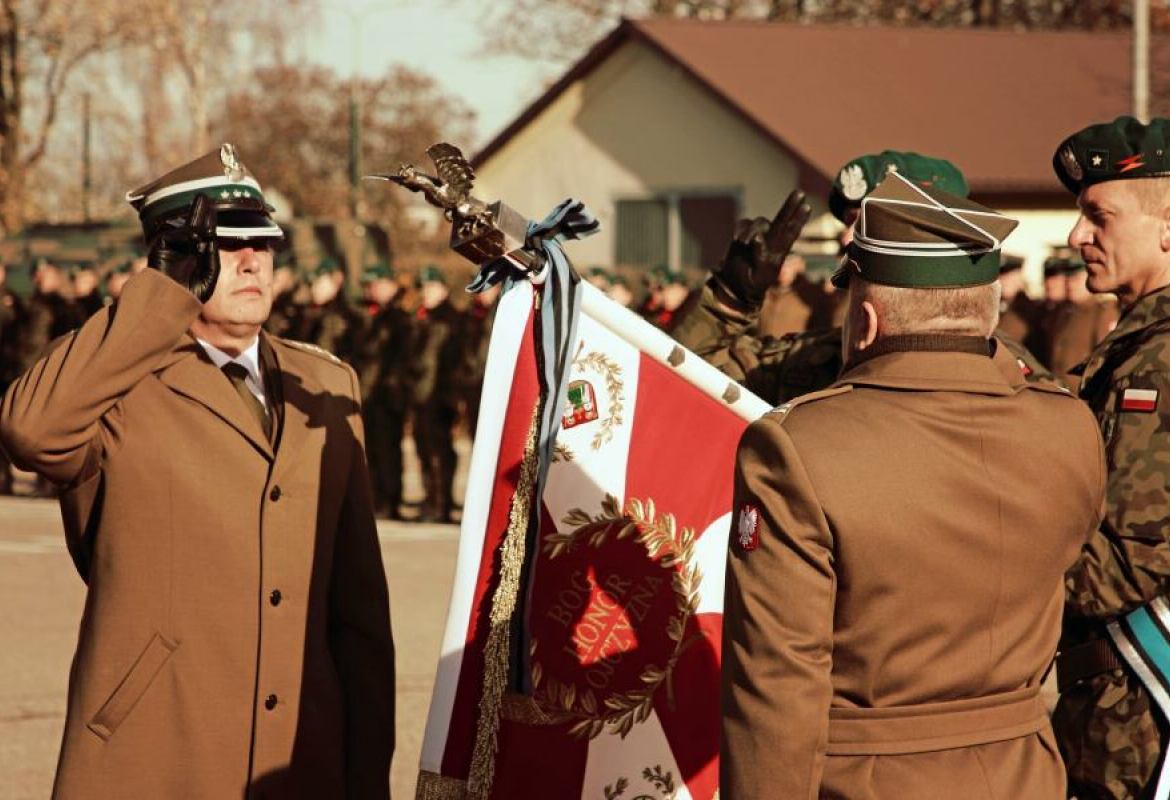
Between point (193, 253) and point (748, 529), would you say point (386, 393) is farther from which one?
point (748, 529)

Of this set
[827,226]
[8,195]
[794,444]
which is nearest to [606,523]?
[794,444]

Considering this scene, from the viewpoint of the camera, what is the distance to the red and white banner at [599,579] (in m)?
3.89

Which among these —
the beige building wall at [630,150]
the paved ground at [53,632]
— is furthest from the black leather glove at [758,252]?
the beige building wall at [630,150]

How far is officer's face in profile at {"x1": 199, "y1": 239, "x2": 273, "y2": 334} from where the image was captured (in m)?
4.20

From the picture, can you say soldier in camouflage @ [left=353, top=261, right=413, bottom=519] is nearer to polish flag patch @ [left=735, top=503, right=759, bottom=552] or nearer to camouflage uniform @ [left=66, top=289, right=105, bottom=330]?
camouflage uniform @ [left=66, top=289, right=105, bottom=330]

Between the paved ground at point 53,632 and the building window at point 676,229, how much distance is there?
48.3ft

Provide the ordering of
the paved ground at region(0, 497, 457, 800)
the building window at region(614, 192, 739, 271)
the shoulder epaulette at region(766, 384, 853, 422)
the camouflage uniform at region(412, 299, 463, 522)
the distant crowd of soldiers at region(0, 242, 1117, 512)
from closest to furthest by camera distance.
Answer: the shoulder epaulette at region(766, 384, 853, 422) → the paved ground at region(0, 497, 457, 800) → the distant crowd of soldiers at region(0, 242, 1117, 512) → the camouflage uniform at region(412, 299, 463, 522) → the building window at region(614, 192, 739, 271)

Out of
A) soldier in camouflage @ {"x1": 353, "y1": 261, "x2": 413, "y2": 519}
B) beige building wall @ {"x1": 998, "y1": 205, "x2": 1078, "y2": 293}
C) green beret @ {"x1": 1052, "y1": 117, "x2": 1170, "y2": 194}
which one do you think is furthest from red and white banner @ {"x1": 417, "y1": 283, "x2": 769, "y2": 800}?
beige building wall @ {"x1": 998, "y1": 205, "x2": 1078, "y2": 293}

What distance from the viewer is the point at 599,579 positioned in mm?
3986

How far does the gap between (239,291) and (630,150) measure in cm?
2703

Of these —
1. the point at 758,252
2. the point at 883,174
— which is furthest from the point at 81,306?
the point at 883,174

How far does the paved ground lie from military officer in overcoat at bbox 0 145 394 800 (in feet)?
9.84

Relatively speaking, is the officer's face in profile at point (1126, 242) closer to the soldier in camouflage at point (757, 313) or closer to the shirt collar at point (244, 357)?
A: the soldier in camouflage at point (757, 313)

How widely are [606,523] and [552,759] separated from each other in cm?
47
